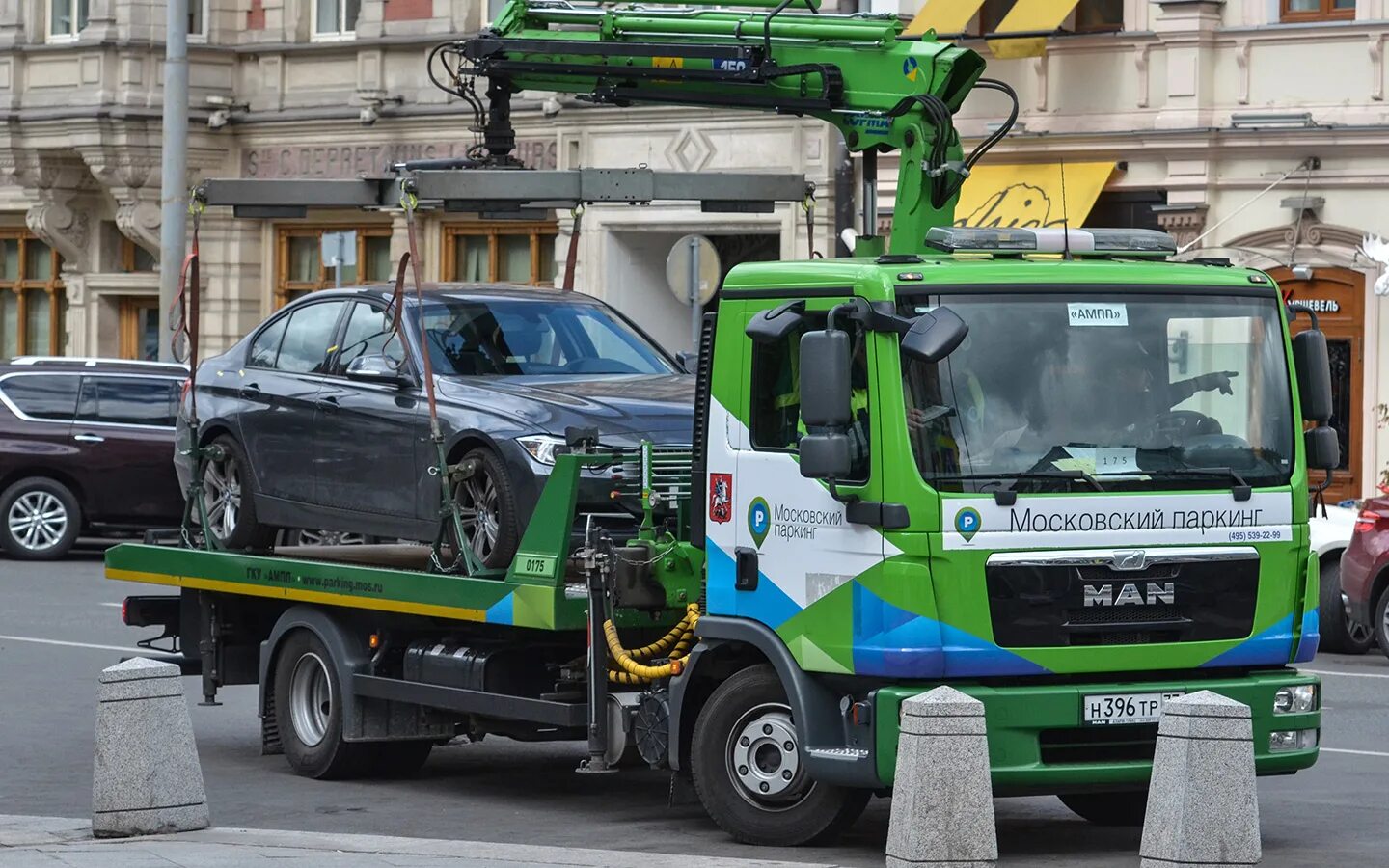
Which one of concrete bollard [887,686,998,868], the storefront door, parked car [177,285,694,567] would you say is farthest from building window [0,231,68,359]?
concrete bollard [887,686,998,868]

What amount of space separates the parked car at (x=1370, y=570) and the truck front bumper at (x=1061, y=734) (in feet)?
27.0

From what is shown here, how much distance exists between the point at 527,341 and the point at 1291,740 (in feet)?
14.7

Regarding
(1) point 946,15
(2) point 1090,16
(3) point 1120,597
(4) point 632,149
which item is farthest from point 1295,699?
(4) point 632,149

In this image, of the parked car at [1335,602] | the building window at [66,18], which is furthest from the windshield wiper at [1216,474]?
the building window at [66,18]

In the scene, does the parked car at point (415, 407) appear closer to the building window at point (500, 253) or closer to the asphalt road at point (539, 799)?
the asphalt road at point (539, 799)

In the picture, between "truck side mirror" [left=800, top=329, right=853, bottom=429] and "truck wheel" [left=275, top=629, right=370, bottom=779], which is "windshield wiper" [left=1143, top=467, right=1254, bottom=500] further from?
"truck wheel" [left=275, top=629, right=370, bottom=779]

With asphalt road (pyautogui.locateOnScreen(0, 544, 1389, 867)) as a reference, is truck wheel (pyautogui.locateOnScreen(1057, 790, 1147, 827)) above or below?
above

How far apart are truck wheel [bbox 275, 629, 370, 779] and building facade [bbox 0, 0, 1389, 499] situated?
13331mm

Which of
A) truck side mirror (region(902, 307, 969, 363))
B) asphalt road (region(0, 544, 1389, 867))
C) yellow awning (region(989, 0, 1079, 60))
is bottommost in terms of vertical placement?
asphalt road (region(0, 544, 1389, 867))

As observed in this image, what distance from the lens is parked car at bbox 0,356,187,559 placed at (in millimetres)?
25656

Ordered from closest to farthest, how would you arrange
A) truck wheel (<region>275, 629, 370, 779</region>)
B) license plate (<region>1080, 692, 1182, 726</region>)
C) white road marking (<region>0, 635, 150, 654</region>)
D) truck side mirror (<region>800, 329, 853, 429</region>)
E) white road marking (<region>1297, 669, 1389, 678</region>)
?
truck side mirror (<region>800, 329, 853, 429</region>)
license plate (<region>1080, 692, 1182, 726</region>)
truck wheel (<region>275, 629, 370, 779</region>)
white road marking (<region>1297, 669, 1389, 678</region>)
white road marking (<region>0, 635, 150, 654</region>)

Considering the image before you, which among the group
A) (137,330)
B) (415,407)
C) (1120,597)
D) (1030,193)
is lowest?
Answer: (1120,597)

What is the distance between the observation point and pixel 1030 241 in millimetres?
Result: 10070

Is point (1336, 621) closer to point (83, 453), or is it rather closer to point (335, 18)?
point (83, 453)
